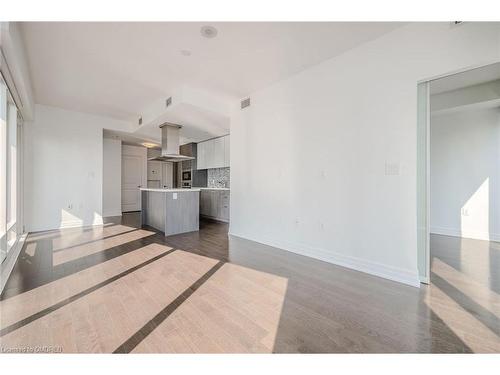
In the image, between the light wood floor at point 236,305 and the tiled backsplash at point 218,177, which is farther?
the tiled backsplash at point 218,177

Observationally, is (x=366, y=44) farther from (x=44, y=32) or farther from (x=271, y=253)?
(x=44, y=32)

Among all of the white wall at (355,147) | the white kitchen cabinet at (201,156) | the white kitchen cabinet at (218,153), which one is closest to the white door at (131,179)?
the white kitchen cabinet at (201,156)

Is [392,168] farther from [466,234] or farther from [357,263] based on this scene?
[466,234]

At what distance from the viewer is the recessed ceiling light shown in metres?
2.38

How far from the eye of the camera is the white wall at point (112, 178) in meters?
6.89

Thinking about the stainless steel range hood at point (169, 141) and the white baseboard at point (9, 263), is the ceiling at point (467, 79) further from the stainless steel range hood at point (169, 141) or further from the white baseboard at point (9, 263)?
the white baseboard at point (9, 263)

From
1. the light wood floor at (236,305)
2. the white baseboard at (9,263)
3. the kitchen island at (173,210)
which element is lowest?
the light wood floor at (236,305)

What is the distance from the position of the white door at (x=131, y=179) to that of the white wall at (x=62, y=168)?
7.49 ft

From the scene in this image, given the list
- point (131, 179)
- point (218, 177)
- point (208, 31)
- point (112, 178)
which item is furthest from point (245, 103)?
point (131, 179)

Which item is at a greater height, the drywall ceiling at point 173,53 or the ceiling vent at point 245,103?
the drywall ceiling at point 173,53

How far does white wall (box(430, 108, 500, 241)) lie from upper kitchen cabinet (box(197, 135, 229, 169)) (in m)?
4.91

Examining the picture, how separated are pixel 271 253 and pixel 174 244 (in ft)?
5.48
